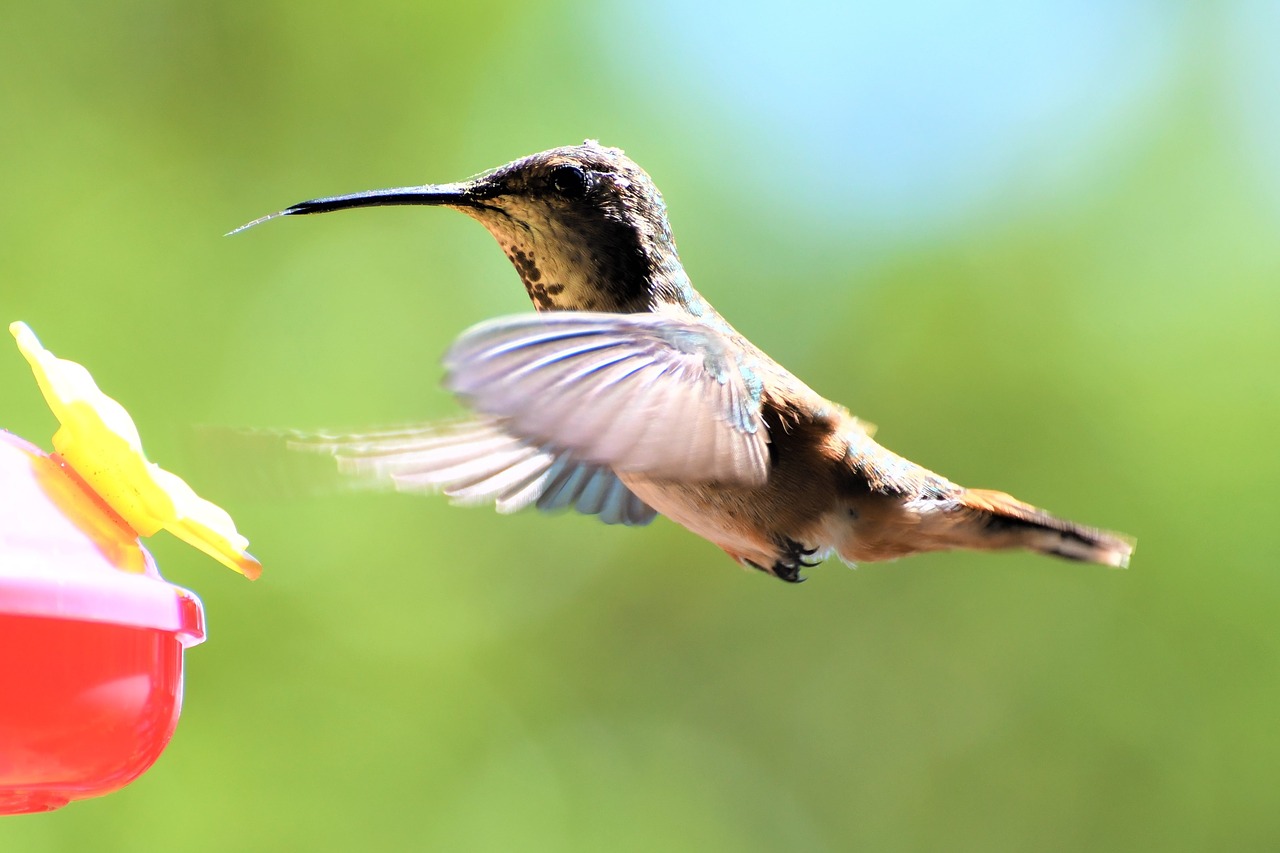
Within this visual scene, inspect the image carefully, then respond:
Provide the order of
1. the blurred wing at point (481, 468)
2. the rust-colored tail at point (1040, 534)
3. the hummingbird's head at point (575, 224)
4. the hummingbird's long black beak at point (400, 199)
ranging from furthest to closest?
1. the rust-colored tail at point (1040, 534)
2. the hummingbird's head at point (575, 224)
3. the hummingbird's long black beak at point (400, 199)
4. the blurred wing at point (481, 468)

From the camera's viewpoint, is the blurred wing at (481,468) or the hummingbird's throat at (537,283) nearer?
the blurred wing at (481,468)

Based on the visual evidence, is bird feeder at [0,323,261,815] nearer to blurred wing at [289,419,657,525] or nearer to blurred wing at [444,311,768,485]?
blurred wing at [289,419,657,525]

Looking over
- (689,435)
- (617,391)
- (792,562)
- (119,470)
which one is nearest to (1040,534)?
(792,562)

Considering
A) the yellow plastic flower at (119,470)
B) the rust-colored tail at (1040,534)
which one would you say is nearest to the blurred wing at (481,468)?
the yellow plastic flower at (119,470)

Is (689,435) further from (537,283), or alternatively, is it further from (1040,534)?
(1040,534)

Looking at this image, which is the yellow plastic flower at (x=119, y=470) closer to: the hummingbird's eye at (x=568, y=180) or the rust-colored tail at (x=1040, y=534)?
the hummingbird's eye at (x=568, y=180)

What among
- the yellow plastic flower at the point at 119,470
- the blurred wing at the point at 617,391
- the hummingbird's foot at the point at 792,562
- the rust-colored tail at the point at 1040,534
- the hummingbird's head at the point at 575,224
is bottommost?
the yellow plastic flower at the point at 119,470

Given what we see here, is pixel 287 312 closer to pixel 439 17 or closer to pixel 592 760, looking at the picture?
pixel 439 17
